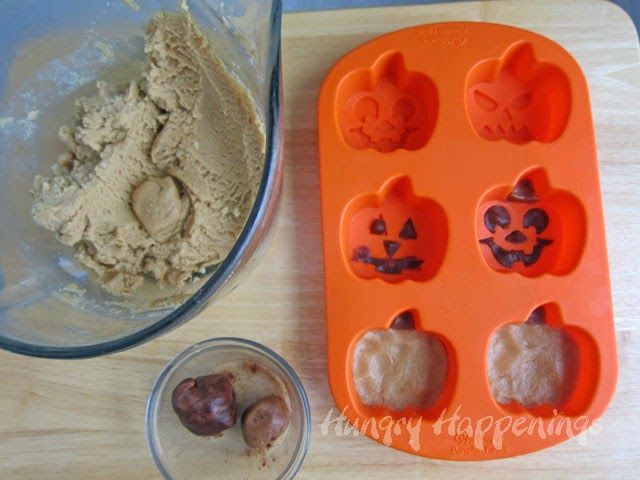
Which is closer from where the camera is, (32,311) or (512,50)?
(32,311)

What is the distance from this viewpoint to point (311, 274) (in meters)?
0.77

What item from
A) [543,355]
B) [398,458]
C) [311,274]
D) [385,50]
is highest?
[385,50]

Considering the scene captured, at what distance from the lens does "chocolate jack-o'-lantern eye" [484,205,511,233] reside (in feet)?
2.58

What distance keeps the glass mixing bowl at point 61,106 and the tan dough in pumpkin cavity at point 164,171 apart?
0.09 feet

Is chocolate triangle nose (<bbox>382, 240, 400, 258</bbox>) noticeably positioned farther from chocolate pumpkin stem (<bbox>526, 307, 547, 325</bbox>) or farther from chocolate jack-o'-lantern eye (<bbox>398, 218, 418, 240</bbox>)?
chocolate pumpkin stem (<bbox>526, 307, 547, 325</bbox>)

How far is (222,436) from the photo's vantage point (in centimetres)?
73

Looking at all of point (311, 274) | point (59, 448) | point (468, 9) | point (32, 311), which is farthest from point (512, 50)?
point (59, 448)

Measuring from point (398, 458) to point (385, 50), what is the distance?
0.55m

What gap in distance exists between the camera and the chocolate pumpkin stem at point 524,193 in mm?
786

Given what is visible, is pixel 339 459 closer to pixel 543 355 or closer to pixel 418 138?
pixel 543 355

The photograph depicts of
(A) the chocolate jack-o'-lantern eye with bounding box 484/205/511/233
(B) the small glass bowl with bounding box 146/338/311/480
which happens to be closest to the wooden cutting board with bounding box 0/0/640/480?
(B) the small glass bowl with bounding box 146/338/311/480

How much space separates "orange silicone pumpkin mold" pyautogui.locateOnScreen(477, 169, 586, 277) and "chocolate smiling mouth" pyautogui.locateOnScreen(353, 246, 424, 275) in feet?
0.33

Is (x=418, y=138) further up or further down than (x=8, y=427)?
further up

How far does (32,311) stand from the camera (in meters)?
0.66
